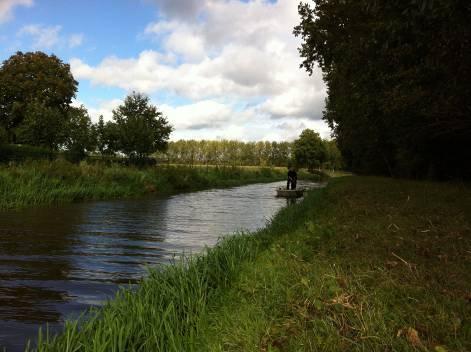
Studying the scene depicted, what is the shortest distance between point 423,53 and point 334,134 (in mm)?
32115

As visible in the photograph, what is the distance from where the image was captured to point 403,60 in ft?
40.7

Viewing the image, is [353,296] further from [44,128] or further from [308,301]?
[44,128]

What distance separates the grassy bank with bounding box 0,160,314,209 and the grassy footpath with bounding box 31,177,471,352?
49.5 ft

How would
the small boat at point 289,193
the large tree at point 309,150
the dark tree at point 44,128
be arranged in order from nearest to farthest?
the small boat at point 289,193 < the dark tree at point 44,128 < the large tree at point 309,150

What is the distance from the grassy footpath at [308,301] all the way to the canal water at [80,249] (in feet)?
4.34

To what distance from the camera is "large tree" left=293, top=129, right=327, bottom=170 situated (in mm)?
101562

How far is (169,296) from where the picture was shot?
215 inches

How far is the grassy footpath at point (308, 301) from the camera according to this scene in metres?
3.79

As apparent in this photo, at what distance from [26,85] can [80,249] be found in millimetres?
50017

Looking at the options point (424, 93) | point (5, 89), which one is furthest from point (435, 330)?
point (5, 89)

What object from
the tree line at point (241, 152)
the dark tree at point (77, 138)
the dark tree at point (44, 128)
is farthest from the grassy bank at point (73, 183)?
the tree line at point (241, 152)

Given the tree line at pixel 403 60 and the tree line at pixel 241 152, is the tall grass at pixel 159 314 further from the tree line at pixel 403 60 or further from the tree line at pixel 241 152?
the tree line at pixel 241 152

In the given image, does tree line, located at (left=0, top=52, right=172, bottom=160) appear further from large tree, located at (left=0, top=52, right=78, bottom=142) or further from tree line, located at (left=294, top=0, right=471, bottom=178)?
tree line, located at (left=294, top=0, right=471, bottom=178)

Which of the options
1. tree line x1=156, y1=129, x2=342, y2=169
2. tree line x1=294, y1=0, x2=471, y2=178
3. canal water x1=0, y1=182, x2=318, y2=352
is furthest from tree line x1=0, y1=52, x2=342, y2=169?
tree line x1=156, y1=129, x2=342, y2=169
